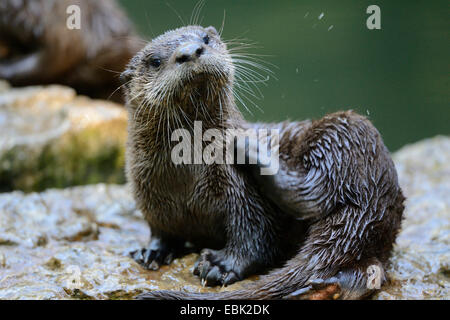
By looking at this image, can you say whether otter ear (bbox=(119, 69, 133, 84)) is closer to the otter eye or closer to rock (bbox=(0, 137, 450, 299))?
the otter eye

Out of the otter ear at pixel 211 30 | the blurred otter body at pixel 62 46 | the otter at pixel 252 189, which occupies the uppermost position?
the blurred otter body at pixel 62 46

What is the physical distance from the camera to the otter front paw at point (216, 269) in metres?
2.44

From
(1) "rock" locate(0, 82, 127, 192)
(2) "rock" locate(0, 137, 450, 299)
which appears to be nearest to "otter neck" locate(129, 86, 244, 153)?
(2) "rock" locate(0, 137, 450, 299)

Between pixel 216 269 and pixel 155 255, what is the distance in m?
0.39

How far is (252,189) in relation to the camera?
2.56 meters

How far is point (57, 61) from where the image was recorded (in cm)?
588

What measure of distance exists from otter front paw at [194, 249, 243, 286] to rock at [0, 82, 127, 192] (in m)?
2.31

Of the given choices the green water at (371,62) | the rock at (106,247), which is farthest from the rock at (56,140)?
the green water at (371,62)

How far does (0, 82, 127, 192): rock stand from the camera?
4320mm

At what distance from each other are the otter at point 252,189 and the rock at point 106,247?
0.14 m

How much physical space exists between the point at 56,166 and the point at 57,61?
1794 mm

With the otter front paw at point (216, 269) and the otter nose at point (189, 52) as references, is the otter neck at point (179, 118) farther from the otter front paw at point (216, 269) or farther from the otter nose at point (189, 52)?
the otter front paw at point (216, 269)

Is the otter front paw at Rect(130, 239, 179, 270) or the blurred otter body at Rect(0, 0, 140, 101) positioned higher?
the blurred otter body at Rect(0, 0, 140, 101)
